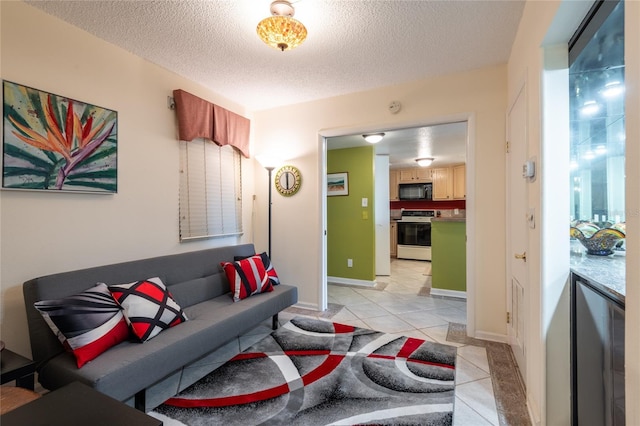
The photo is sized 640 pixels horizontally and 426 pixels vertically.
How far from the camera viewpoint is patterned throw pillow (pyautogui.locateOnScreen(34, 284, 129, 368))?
1.44 metres

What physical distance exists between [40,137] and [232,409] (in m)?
2.02

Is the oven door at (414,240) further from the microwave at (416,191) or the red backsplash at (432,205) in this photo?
the microwave at (416,191)

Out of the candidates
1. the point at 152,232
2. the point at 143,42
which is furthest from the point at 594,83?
the point at 152,232

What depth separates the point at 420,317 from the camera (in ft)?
10.1

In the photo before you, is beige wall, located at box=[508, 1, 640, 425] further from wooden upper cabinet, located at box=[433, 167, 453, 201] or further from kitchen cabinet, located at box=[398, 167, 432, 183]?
kitchen cabinet, located at box=[398, 167, 432, 183]

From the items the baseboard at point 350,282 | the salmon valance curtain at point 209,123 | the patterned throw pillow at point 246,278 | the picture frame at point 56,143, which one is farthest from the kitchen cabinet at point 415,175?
the picture frame at point 56,143

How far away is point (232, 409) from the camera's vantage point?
64.5 inches

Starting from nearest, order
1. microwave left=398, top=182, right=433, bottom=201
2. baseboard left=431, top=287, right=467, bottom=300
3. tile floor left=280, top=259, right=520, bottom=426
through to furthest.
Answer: tile floor left=280, top=259, right=520, bottom=426 → baseboard left=431, top=287, right=467, bottom=300 → microwave left=398, top=182, right=433, bottom=201

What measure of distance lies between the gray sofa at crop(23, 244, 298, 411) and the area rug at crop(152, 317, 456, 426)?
0.21 meters

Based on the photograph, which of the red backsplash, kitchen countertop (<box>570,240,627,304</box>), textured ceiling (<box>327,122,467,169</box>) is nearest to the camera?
kitchen countertop (<box>570,240,627,304</box>)

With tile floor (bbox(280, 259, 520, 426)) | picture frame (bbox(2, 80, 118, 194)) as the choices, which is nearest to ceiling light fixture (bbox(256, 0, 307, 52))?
picture frame (bbox(2, 80, 118, 194))

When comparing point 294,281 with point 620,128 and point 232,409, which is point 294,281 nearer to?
point 232,409

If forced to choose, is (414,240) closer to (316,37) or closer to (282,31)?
(316,37)

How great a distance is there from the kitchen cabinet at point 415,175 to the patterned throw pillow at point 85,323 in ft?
21.3
